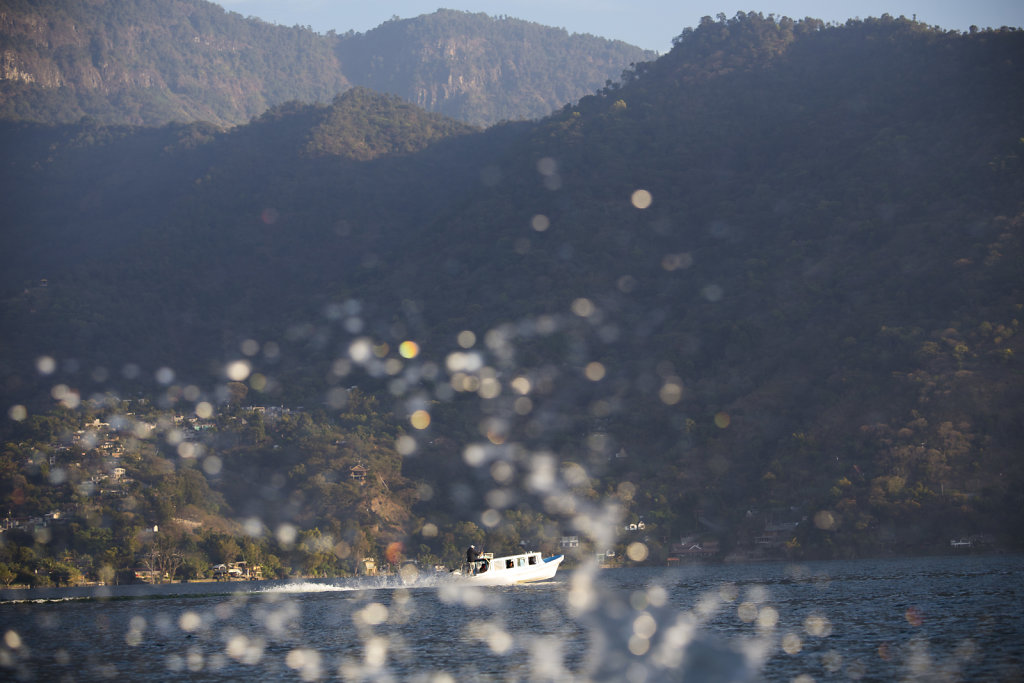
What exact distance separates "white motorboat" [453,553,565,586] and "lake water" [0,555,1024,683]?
4.88 meters

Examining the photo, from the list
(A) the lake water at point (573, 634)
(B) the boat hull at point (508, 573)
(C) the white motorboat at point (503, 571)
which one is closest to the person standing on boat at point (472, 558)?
(C) the white motorboat at point (503, 571)

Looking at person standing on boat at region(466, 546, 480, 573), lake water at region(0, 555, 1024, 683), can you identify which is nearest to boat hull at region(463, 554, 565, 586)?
person standing on boat at region(466, 546, 480, 573)

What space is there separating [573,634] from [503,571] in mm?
52383

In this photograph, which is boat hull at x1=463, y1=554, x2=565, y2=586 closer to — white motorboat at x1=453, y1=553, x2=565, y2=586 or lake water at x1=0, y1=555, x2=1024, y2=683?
white motorboat at x1=453, y1=553, x2=565, y2=586

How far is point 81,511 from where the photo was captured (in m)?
195

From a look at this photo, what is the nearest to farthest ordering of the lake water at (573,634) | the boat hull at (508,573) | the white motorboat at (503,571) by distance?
the lake water at (573,634) → the white motorboat at (503,571) → the boat hull at (508,573)

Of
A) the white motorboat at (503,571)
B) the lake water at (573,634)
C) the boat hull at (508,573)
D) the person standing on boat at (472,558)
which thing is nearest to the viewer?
the lake water at (573,634)

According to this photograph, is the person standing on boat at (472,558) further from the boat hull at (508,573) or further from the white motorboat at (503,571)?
the boat hull at (508,573)

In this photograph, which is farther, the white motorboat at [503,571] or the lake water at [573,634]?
the white motorboat at [503,571]

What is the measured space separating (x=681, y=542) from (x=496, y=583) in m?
74.9

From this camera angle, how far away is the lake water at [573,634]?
155 ft

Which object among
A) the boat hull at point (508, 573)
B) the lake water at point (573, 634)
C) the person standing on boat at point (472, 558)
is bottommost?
the lake water at point (573, 634)

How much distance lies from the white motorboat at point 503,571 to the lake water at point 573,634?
488cm

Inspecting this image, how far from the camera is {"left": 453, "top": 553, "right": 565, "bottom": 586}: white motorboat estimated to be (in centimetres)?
11350
